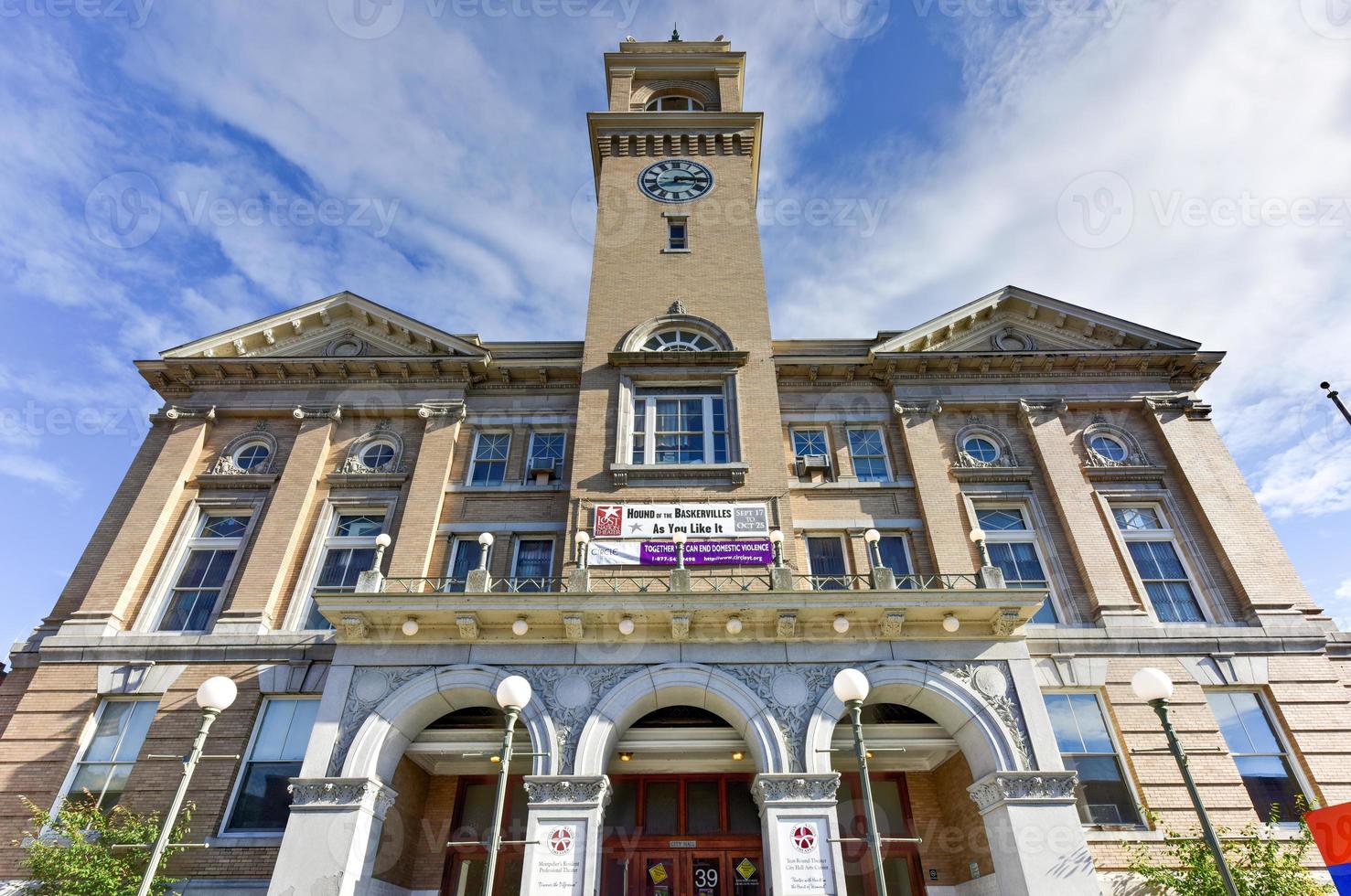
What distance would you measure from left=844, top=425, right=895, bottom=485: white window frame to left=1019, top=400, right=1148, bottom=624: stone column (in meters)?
4.09

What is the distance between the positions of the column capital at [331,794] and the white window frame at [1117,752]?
13.0 m

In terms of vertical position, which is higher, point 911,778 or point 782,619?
point 782,619

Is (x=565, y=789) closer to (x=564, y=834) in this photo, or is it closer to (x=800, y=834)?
(x=564, y=834)

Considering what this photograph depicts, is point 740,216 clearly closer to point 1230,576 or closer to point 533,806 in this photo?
point 1230,576

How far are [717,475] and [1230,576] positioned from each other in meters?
13.0

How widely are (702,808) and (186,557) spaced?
14747mm

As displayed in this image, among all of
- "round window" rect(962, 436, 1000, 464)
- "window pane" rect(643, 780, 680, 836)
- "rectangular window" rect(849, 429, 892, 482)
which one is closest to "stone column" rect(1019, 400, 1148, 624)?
"round window" rect(962, 436, 1000, 464)

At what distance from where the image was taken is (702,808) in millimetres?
16438

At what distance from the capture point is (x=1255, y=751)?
1572cm

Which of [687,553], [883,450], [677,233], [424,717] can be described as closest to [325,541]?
[424,717]

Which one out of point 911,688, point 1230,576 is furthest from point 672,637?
point 1230,576

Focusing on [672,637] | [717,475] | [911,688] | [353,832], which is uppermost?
[717,475]

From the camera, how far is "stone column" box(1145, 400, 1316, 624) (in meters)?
17.5

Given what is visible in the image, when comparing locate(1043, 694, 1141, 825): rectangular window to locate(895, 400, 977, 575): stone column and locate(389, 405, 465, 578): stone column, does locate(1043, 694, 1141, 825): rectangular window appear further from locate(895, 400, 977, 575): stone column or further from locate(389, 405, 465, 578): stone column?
locate(389, 405, 465, 578): stone column
